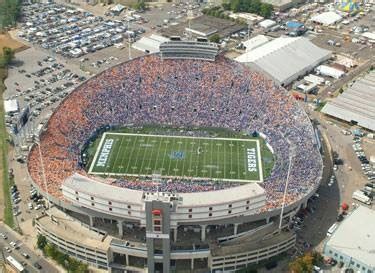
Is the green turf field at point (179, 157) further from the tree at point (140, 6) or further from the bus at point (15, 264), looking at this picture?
the tree at point (140, 6)

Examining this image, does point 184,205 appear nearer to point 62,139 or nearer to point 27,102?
point 62,139

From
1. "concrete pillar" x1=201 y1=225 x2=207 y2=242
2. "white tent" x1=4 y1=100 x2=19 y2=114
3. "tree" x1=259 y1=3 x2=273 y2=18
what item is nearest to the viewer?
"concrete pillar" x1=201 y1=225 x2=207 y2=242

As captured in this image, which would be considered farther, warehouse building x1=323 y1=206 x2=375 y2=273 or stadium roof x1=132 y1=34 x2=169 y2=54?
stadium roof x1=132 y1=34 x2=169 y2=54

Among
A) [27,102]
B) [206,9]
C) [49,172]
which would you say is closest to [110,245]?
[49,172]

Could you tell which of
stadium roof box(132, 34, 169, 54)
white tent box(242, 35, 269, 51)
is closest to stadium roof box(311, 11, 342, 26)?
white tent box(242, 35, 269, 51)

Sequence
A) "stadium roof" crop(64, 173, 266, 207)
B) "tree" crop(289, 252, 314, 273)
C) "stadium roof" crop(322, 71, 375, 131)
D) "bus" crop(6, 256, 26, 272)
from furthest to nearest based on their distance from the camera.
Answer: "stadium roof" crop(322, 71, 375, 131)
"bus" crop(6, 256, 26, 272)
"tree" crop(289, 252, 314, 273)
"stadium roof" crop(64, 173, 266, 207)

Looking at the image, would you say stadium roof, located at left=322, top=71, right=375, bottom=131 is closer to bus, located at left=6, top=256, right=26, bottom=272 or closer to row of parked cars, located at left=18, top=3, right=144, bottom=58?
row of parked cars, located at left=18, top=3, right=144, bottom=58

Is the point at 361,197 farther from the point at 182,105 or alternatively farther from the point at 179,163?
the point at 182,105

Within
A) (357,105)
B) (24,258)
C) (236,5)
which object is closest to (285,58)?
(357,105)
